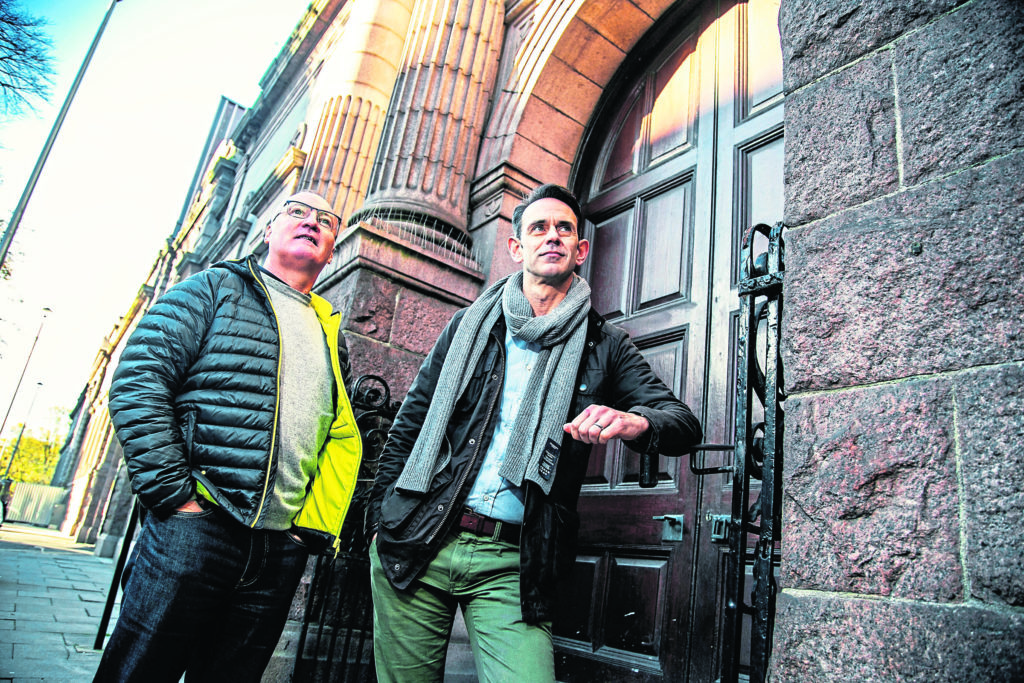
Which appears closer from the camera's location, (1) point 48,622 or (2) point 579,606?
(2) point 579,606

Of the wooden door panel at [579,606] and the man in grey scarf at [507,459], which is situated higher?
the man in grey scarf at [507,459]

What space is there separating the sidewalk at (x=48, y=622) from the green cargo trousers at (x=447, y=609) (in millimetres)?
2325

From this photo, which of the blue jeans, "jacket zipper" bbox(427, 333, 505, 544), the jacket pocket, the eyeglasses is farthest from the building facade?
the blue jeans

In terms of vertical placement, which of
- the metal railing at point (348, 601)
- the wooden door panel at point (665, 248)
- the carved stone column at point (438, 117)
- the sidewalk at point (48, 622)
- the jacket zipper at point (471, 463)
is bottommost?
the sidewalk at point (48, 622)

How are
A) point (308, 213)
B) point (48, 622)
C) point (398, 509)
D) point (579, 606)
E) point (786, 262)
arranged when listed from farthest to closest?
point (48, 622)
point (579, 606)
point (308, 213)
point (398, 509)
point (786, 262)

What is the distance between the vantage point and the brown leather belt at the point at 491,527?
1957 mm

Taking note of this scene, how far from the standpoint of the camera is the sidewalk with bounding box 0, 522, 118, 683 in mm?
3346

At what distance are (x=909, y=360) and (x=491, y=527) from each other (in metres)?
1.21

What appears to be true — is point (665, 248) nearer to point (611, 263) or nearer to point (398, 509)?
point (611, 263)

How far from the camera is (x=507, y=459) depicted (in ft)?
6.61

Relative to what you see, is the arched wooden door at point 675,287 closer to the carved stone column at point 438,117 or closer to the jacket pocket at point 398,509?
the carved stone column at point 438,117

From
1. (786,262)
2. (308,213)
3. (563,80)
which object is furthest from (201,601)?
(563,80)

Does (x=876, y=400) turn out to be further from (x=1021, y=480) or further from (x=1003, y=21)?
(x=1003, y=21)

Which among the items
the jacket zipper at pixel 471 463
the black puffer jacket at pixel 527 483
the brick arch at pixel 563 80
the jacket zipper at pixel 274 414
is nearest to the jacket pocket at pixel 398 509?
the black puffer jacket at pixel 527 483
